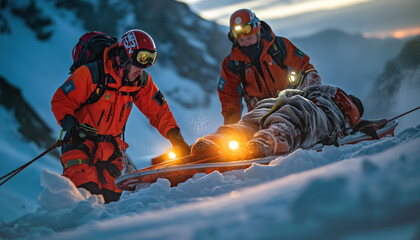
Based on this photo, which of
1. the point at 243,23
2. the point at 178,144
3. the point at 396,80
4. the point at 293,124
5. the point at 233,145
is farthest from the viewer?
the point at 396,80

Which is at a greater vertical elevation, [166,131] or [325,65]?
[325,65]

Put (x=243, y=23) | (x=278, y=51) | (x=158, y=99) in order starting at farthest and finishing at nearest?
(x=278, y=51) < (x=243, y=23) < (x=158, y=99)

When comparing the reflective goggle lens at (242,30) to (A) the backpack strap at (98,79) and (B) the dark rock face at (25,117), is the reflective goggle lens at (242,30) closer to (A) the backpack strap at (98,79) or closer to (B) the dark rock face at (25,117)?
(A) the backpack strap at (98,79)

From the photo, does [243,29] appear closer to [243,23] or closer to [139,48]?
[243,23]

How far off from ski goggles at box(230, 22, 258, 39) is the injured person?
1.48 metres

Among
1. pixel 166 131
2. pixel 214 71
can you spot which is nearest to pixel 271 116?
pixel 166 131

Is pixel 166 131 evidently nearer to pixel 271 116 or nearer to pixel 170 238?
pixel 271 116

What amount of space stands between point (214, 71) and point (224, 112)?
17180mm

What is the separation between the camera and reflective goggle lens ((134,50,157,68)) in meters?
3.69

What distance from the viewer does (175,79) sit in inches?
830

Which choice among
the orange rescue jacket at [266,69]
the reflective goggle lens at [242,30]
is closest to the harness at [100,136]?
the reflective goggle lens at [242,30]

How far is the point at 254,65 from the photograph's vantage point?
5.83 metres

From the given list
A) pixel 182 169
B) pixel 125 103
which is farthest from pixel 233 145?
pixel 125 103

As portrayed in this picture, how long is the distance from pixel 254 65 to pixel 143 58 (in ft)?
8.40
